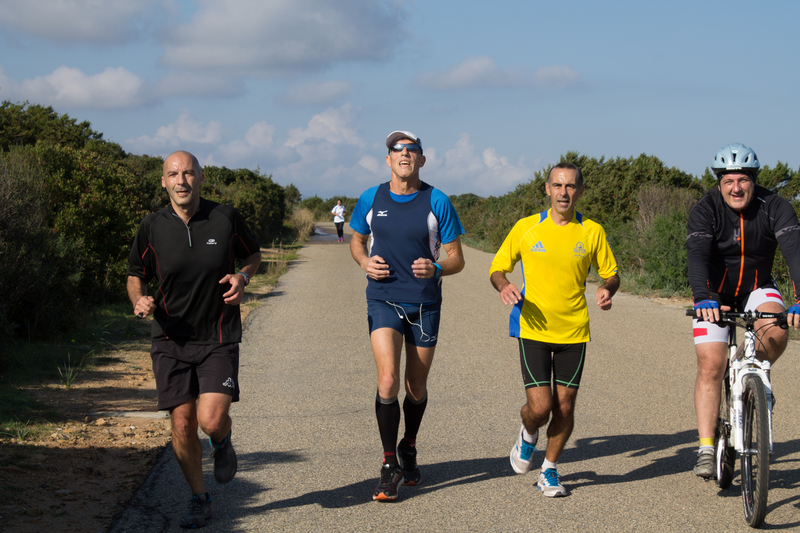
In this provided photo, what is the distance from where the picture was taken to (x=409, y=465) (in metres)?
4.80

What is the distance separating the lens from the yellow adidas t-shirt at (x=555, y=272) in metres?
4.59

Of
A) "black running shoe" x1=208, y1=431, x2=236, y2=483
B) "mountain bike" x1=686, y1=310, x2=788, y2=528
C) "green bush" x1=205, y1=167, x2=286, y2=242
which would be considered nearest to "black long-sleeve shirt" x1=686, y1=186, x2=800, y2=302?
"mountain bike" x1=686, y1=310, x2=788, y2=528

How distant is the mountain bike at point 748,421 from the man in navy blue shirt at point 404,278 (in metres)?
1.63

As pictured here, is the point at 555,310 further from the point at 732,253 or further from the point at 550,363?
the point at 732,253

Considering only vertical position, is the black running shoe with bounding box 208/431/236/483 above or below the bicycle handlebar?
below

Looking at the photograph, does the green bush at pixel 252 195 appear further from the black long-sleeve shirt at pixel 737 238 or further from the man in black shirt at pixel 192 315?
the black long-sleeve shirt at pixel 737 238

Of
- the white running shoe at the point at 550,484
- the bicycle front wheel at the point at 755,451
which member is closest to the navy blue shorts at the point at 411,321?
the white running shoe at the point at 550,484

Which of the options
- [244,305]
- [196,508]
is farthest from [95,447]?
[244,305]

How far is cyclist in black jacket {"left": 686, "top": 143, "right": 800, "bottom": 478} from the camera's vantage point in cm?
463

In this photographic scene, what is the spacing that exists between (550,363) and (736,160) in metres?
1.76

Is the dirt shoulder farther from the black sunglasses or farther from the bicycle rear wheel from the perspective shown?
the bicycle rear wheel

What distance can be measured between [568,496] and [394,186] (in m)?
2.27

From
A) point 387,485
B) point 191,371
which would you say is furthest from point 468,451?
point 191,371

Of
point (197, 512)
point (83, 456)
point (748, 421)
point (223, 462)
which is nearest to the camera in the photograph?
point (197, 512)
